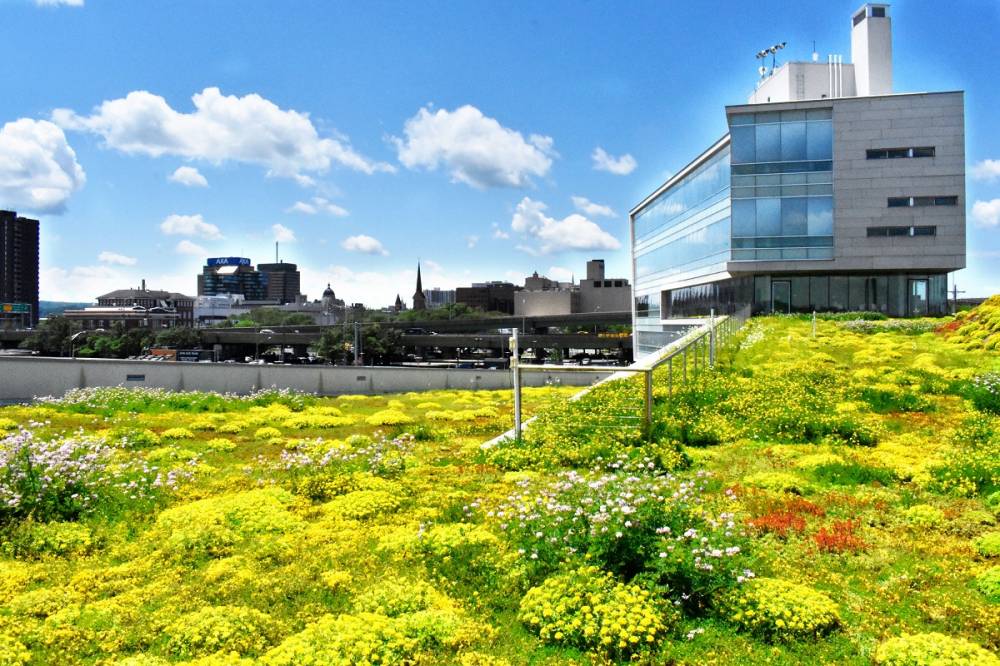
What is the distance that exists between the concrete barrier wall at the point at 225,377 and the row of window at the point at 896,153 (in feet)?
102

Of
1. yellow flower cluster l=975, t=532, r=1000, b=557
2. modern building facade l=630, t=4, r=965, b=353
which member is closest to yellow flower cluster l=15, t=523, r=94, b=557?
yellow flower cluster l=975, t=532, r=1000, b=557

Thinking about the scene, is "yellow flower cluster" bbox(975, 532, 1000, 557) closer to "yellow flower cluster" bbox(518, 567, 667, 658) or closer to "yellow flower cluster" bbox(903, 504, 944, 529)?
"yellow flower cluster" bbox(903, 504, 944, 529)

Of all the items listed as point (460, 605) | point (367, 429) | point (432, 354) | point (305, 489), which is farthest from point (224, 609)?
point (432, 354)

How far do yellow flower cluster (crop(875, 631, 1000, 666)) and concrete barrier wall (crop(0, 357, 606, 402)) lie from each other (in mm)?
26290

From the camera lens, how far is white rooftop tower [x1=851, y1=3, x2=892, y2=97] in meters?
61.3

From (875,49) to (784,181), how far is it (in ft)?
75.3

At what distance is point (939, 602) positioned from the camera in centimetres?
707

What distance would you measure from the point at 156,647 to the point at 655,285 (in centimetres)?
7193

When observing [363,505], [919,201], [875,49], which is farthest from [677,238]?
[363,505]

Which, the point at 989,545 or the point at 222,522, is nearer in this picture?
the point at 989,545

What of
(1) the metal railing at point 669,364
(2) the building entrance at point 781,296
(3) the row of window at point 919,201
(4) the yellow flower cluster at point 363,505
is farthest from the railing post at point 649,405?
(3) the row of window at point 919,201

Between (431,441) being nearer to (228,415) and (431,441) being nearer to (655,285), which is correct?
(228,415)

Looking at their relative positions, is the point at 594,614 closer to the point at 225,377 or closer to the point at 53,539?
the point at 53,539

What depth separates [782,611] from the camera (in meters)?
6.62
